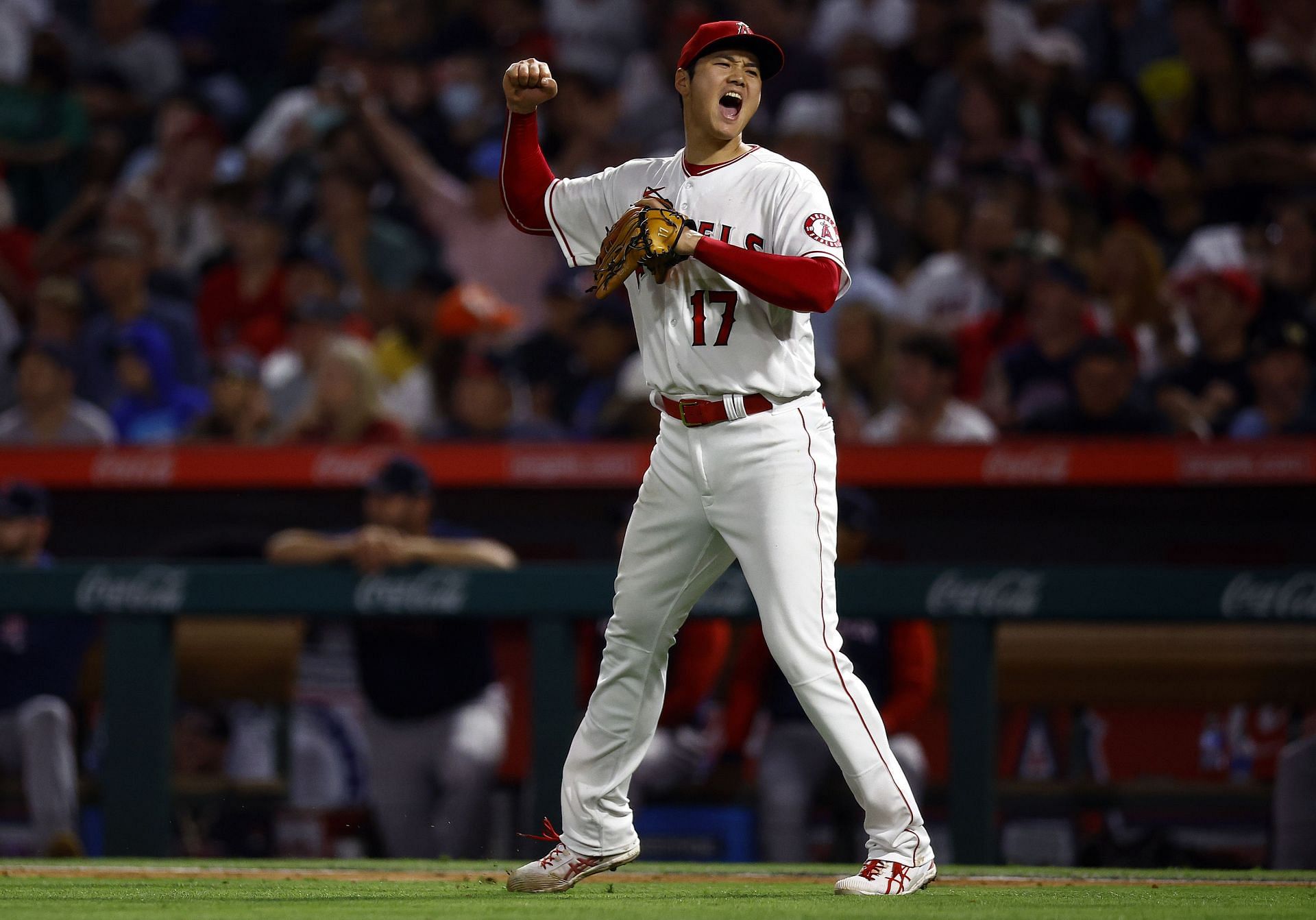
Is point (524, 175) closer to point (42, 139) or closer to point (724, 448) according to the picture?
point (724, 448)

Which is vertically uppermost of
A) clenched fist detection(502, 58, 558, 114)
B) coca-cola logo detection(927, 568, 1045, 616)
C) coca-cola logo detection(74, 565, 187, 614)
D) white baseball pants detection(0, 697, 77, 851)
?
clenched fist detection(502, 58, 558, 114)

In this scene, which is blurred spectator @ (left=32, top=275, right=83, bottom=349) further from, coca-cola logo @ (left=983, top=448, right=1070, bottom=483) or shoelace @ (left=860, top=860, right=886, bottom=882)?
shoelace @ (left=860, top=860, right=886, bottom=882)

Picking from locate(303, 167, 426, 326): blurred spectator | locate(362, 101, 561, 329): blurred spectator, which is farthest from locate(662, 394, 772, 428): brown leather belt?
locate(303, 167, 426, 326): blurred spectator

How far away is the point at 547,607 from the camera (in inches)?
195

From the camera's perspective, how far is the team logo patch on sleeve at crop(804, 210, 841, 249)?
11.2ft

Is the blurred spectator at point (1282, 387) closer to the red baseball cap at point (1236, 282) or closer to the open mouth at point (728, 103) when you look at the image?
the red baseball cap at point (1236, 282)

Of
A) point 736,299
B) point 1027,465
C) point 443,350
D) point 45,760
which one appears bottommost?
point 45,760

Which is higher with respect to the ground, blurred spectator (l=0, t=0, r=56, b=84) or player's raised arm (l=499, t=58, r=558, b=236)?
blurred spectator (l=0, t=0, r=56, b=84)

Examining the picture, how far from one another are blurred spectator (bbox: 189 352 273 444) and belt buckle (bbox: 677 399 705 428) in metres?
3.68

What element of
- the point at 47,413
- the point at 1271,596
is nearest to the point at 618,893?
the point at 1271,596

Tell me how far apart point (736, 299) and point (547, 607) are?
1.70 meters

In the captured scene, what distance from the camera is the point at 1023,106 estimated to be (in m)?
8.23

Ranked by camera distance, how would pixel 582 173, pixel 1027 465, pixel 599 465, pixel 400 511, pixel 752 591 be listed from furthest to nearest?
pixel 582 173
pixel 599 465
pixel 1027 465
pixel 400 511
pixel 752 591

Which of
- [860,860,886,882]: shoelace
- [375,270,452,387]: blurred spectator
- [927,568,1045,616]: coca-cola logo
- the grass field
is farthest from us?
[375,270,452,387]: blurred spectator
